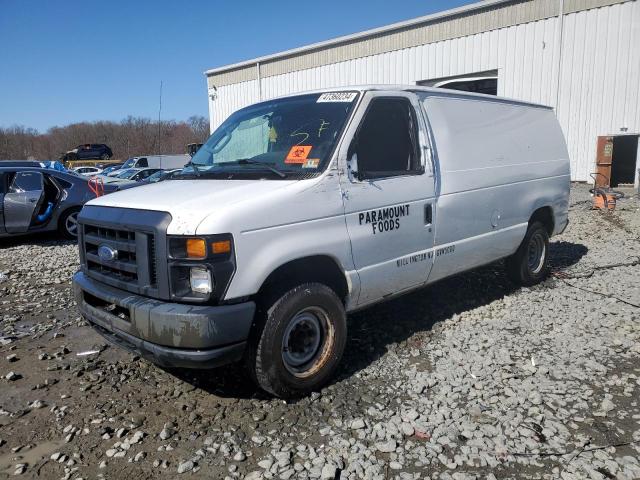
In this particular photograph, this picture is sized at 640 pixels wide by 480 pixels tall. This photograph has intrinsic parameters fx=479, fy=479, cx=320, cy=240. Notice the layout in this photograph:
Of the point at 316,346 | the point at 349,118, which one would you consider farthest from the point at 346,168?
the point at 316,346

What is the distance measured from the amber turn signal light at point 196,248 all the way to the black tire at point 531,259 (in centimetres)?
425

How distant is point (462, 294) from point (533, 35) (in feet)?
51.9

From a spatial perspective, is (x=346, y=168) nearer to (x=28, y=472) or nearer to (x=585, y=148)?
(x=28, y=472)

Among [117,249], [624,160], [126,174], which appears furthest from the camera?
[126,174]

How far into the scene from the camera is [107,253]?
3.37 m

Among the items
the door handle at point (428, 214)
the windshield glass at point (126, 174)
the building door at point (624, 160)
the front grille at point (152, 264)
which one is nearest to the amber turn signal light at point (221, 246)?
the front grille at point (152, 264)

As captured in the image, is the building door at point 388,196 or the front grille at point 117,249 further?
the building door at point 388,196

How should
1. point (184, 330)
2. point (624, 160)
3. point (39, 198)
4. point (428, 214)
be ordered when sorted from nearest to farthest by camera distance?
point (184, 330) < point (428, 214) < point (39, 198) < point (624, 160)

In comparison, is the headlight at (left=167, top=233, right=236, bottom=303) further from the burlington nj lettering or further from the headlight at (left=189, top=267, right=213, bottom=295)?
the burlington nj lettering

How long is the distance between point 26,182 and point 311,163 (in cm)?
826

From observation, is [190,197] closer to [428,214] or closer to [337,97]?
[337,97]

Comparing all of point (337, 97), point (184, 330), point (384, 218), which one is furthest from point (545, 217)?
point (184, 330)

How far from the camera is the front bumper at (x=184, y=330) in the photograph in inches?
113

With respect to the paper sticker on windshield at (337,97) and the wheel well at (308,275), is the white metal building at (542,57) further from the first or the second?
the wheel well at (308,275)
